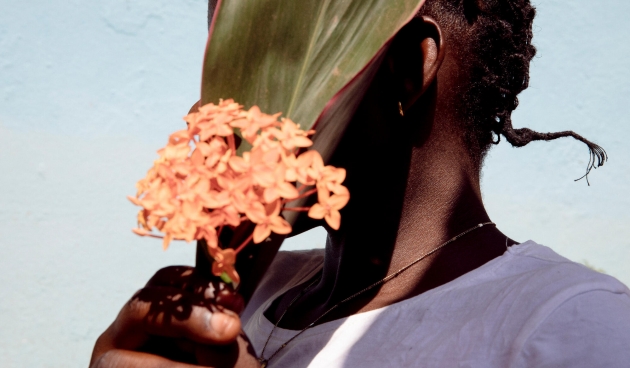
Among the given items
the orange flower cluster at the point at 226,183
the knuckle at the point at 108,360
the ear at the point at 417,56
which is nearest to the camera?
the orange flower cluster at the point at 226,183

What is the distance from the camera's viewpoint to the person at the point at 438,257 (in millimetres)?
634

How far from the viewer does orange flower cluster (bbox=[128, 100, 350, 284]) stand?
44cm

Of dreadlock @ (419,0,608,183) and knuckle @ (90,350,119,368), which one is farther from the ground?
dreadlock @ (419,0,608,183)

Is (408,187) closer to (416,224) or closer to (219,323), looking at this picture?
(416,224)

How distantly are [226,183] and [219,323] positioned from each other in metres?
0.12

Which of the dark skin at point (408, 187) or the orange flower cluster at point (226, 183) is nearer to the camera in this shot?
the orange flower cluster at point (226, 183)

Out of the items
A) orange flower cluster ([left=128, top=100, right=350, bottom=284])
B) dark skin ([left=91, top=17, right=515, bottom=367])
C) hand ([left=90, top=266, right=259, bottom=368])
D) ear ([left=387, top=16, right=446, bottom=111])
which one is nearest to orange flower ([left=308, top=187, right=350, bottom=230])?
orange flower cluster ([left=128, top=100, right=350, bottom=284])

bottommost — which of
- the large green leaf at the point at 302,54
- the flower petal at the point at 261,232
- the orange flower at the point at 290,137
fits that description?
the flower petal at the point at 261,232

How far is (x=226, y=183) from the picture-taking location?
44 centimetres

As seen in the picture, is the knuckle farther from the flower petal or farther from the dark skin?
the flower petal

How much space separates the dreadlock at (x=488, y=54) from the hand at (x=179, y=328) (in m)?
0.49

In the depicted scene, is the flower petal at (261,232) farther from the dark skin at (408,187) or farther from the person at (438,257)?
the dark skin at (408,187)

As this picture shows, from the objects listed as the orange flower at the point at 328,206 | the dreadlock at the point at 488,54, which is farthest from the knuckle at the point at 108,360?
the dreadlock at the point at 488,54

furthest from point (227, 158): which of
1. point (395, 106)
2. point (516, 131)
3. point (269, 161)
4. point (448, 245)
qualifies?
point (516, 131)
